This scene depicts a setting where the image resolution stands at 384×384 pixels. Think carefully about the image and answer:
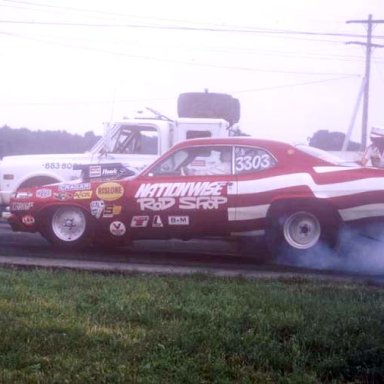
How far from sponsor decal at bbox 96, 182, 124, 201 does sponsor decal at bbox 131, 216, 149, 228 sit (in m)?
0.34

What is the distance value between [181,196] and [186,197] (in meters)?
0.06

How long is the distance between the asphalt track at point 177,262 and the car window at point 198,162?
1.04 meters

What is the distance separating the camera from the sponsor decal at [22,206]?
9930 mm

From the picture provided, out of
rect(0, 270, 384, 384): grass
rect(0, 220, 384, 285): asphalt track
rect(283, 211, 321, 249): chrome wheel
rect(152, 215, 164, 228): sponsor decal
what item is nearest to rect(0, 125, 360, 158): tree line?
rect(0, 220, 384, 285): asphalt track

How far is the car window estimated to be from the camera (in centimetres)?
952

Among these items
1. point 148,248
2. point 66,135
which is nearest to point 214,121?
point 148,248

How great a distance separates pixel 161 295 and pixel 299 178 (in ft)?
10.9

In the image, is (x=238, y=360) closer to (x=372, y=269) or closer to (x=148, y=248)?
(x=372, y=269)

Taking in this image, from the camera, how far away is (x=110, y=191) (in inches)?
377

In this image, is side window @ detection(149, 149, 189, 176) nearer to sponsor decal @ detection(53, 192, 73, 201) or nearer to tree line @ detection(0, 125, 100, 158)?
sponsor decal @ detection(53, 192, 73, 201)

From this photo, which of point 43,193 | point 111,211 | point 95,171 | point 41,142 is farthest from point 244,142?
point 41,142

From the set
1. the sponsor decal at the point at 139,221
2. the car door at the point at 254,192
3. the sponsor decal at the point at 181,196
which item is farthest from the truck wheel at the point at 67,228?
the car door at the point at 254,192

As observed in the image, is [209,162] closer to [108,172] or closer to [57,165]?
[108,172]

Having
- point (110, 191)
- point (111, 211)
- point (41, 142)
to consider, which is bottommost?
point (111, 211)
